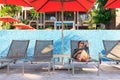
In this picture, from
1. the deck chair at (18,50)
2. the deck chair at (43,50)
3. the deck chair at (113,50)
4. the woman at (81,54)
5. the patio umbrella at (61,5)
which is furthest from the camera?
the patio umbrella at (61,5)

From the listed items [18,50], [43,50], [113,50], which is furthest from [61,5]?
[113,50]

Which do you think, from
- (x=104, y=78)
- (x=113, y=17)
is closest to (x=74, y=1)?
(x=104, y=78)

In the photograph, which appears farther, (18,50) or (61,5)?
(61,5)

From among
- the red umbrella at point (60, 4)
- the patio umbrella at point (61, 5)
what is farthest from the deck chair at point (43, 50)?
the red umbrella at point (60, 4)

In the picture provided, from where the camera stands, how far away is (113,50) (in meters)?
10.8

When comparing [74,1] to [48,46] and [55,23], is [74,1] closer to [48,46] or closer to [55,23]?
[48,46]

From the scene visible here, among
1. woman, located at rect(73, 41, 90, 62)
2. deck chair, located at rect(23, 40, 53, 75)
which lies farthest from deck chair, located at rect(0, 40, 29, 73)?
woman, located at rect(73, 41, 90, 62)

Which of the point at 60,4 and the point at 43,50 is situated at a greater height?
the point at 60,4

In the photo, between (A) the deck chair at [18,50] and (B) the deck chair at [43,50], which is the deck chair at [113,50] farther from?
(A) the deck chair at [18,50]

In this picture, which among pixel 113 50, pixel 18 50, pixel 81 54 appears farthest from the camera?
pixel 18 50

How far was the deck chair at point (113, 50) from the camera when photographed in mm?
10204

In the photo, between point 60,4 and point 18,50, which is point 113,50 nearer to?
point 60,4

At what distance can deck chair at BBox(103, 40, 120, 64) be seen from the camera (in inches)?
402

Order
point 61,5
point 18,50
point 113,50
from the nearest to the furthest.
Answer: point 113,50, point 18,50, point 61,5
